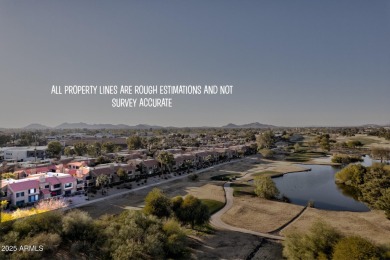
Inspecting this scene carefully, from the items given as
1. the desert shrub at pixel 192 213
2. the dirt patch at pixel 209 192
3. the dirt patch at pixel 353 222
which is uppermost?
the desert shrub at pixel 192 213

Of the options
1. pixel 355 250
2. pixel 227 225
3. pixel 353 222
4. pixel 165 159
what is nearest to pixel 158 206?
pixel 227 225

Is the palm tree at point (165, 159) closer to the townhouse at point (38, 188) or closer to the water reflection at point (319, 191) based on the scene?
the townhouse at point (38, 188)

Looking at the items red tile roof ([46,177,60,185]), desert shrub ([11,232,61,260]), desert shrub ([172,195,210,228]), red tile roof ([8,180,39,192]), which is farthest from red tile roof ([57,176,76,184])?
desert shrub ([11,232,61,260])

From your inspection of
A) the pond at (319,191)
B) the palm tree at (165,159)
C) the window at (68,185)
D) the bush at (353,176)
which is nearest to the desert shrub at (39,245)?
the window at (68,185)

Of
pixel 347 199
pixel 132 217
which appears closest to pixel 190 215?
pixel 132 217

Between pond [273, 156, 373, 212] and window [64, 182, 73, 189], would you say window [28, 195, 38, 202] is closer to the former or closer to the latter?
window [64, 182, 73, 189]

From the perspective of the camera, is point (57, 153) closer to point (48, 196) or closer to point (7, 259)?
point (48, 196)
